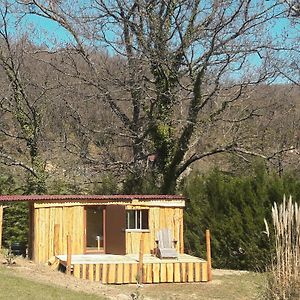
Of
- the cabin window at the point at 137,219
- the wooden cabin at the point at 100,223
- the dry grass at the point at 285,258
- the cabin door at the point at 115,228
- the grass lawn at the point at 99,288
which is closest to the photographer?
the dry grass at the point at 285,258

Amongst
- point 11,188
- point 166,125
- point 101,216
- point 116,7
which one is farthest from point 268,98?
point 11,188

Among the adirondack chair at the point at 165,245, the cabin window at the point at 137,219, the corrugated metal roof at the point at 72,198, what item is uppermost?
the corrugated metal roof at the point at 72,198

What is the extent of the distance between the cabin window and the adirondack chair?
0.61 meters

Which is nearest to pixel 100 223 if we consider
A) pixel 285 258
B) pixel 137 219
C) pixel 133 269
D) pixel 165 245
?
pixel 137 219

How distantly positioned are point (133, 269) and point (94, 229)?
8.15ft

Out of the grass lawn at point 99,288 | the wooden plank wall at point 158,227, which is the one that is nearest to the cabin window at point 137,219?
the wooden plank wall at point 158,227

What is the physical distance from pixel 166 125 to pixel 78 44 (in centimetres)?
454

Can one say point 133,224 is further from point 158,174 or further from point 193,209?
point 158,174

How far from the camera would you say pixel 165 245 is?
15.8 meters

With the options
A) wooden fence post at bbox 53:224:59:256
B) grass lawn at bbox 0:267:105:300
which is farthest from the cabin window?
grass lawn at bbox 0:267:105:300

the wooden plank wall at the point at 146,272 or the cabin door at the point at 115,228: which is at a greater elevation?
the cabin door at the point at 115,228

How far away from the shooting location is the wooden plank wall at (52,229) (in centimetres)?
1502

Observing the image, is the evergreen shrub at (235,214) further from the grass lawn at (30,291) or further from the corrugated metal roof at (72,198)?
the grass lawn at (30,291)

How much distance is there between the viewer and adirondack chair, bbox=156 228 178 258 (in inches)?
590
